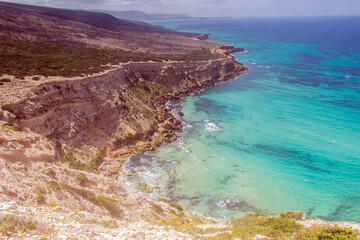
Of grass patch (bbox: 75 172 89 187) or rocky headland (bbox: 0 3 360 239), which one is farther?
grass patch (bbox: 75 172 89 187)

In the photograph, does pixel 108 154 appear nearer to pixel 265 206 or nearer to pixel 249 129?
pixel 265 206

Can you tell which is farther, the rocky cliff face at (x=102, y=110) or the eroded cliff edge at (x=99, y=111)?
the rocky cliff face at (x=102, y=110)

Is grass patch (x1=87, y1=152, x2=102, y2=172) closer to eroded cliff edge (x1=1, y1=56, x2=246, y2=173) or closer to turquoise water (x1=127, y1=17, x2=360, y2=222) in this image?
eroded cliff edge (x1=1, y1=56, x2=246, y2=173)

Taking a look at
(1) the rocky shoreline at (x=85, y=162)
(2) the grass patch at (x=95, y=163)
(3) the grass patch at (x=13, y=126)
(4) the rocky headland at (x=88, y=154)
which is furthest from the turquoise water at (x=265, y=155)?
(3) the grass patch at (x=13, y=126)

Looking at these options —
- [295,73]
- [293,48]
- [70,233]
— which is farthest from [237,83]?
[293,48]

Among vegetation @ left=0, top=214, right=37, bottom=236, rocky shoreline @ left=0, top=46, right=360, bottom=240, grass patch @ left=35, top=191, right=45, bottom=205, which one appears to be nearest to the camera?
vegetation @ left=0, top=214, right=37, bottom=236

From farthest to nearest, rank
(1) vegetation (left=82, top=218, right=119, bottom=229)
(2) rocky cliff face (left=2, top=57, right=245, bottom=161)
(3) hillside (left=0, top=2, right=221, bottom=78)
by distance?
(3) hillside (left=0, top=2, right=221, bottom=78) → (2) rocky cliff face (left=2, top=57, right=245, bottom=161) → (1) vegetation (left=82, top=218, right=119, bottom=229)

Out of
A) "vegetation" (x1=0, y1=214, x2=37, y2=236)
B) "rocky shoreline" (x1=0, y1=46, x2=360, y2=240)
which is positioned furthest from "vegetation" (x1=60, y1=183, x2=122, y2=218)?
"vegetation" (x1=0, y1=214, x2=37, y2=236)

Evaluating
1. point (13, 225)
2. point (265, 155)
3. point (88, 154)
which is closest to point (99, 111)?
point (88, 154)

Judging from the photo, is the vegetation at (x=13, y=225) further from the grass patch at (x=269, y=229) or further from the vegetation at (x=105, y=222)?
the grass patch at (x=269, y=229)
